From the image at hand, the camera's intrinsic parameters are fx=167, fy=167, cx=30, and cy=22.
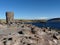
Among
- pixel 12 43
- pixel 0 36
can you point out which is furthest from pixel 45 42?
pixel 0 36

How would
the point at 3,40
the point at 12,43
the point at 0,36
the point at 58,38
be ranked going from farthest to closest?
1. the point at 58,38
2. the point at 0,36
3. the point at 3,40
4. the point at 12,43

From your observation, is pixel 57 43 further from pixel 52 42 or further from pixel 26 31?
pixel 26 31

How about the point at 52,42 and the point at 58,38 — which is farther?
the point at 58,38

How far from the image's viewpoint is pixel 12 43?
7.99 meters

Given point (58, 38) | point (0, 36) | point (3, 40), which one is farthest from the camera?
point (58, 38)

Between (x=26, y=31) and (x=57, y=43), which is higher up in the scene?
(x=26, y=31)

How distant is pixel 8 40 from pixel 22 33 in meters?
1.46

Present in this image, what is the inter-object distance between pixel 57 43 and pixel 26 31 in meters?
1.92

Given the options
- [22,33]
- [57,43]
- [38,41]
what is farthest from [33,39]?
[57,43]

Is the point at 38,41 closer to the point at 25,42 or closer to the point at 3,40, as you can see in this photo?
the point at 25,42

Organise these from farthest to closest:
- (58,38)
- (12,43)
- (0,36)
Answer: (58,38), (0,36), (12,43)

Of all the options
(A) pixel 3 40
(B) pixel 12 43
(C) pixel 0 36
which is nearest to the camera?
(B) pixel 12 43

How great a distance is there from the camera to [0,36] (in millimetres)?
9211

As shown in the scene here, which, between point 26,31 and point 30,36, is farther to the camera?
point 26,31
